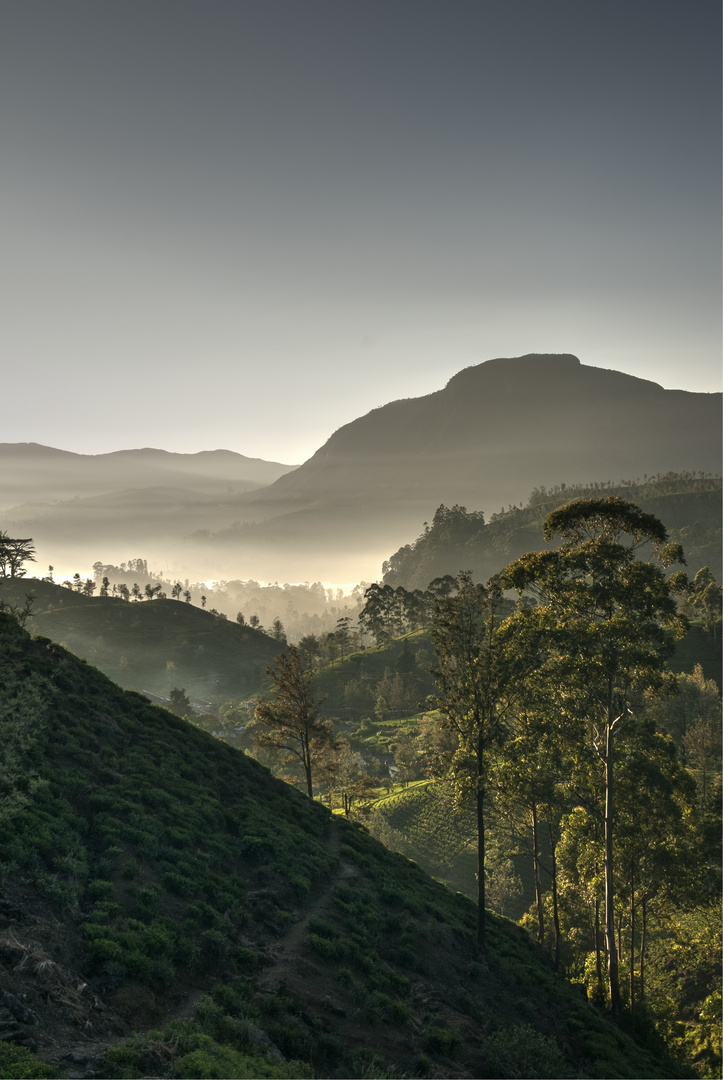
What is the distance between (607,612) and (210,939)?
20.5 meters

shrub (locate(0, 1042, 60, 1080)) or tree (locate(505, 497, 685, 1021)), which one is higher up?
tree (locate(505, 497, 685, 1021))

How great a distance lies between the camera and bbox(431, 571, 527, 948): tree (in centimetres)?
2994

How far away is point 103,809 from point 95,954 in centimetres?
801

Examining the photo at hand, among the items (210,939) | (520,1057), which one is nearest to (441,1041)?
(520,1057)

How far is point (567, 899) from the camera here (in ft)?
135

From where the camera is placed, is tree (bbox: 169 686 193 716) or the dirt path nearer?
the dirt path

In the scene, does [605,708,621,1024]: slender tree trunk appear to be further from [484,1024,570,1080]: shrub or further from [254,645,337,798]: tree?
[254,645,337,798]: tree

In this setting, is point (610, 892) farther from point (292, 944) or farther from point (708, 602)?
A: point (708, 602)

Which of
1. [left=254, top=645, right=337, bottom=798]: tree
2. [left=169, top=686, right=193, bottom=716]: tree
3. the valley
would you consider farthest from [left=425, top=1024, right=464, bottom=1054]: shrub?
[left=169, top=686, right=193, bottom=716]: tree

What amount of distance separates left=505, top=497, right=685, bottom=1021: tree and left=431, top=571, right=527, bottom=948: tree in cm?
185

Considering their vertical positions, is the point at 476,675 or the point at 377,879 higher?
the point at 476,675

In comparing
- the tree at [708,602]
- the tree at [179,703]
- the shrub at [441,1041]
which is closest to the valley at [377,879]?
the shrub at [441,1041]

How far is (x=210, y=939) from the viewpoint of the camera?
59.7 ft

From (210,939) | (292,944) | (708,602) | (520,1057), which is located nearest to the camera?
(210,939)
